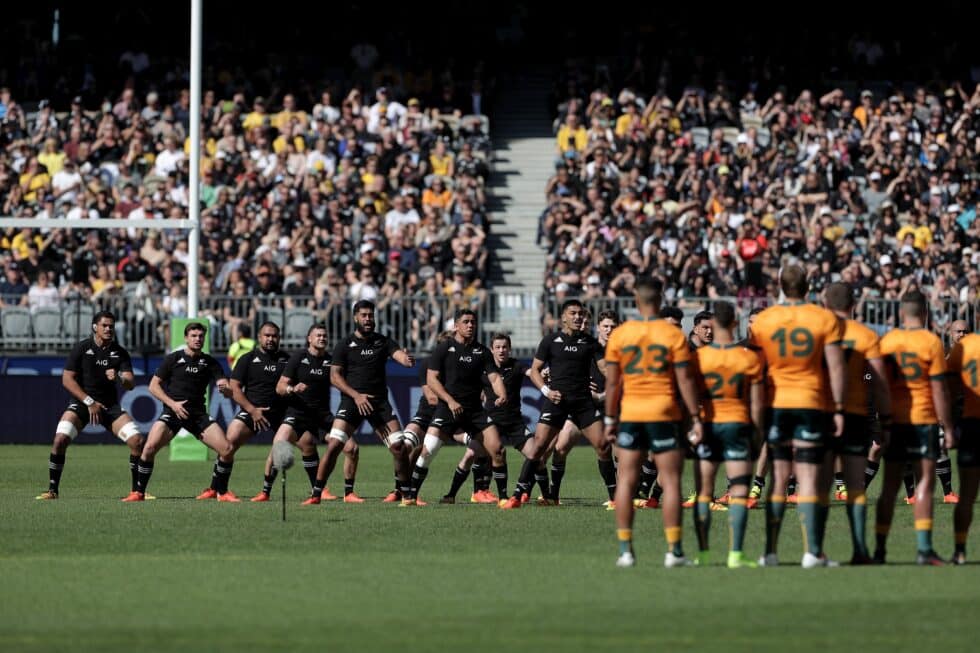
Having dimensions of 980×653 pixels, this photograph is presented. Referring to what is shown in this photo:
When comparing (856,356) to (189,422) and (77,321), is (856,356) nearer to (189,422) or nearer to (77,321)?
(189,422)

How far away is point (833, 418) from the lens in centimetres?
1360

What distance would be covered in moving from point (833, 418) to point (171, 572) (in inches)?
198

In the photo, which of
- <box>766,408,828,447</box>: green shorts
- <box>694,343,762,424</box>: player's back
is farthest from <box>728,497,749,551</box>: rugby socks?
<box>694,343,762,424</box>: player's back

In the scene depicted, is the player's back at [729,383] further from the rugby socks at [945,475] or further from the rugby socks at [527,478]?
the rugby socks at [945,475]

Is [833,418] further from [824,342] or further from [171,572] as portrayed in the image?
[171,572]

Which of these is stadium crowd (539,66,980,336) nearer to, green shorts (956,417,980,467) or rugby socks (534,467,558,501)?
rugby socks (534,467,558,501)

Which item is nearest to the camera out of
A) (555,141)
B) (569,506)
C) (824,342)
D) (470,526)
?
(824,342)

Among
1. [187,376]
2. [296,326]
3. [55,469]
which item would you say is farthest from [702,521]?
[296,326]

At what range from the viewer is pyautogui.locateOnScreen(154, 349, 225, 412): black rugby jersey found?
21.8m

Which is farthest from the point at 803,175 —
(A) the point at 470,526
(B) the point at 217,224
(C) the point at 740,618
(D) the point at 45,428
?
(C) the point at 740,618

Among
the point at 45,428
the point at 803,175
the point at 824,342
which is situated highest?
the point at 803,175

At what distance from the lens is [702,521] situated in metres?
14.0

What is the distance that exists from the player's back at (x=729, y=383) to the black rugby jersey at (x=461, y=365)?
6.67m

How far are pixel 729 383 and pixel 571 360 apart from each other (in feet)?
21.0
